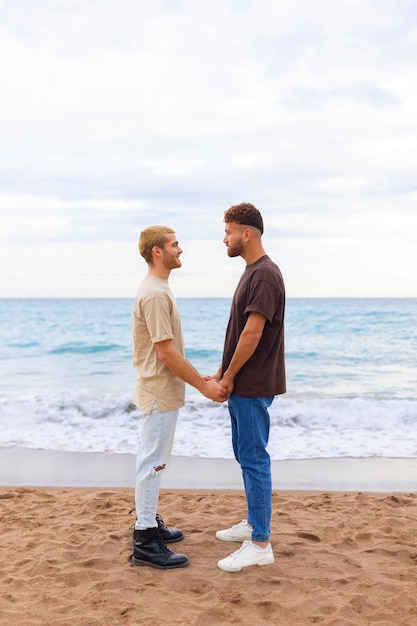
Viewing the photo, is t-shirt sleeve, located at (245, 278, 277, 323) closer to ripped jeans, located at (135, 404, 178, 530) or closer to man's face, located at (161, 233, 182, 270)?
man's face, located at (161, 233, 182, 270)

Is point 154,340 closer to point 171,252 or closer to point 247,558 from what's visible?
point 171,252

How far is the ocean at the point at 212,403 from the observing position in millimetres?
8109

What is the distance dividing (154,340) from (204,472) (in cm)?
317

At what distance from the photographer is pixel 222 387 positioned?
379 centimetres

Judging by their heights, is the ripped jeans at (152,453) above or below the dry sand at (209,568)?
above

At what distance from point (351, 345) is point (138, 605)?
74.4 ft

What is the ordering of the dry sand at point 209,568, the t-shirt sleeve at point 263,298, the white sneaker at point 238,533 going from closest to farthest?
the dry sand at point 209,568 < the t-shirt sleeve at point 263,298 < the white sneaker at point 238,533

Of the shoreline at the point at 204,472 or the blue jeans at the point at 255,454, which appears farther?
the shoreline at the point at 204,472

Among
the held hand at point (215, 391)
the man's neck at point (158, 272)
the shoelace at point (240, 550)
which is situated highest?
the man's neck at point (158, 272)

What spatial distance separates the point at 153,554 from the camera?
3885 mm

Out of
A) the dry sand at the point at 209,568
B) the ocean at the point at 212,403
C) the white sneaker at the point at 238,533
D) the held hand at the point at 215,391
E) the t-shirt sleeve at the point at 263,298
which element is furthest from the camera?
the ocean at the point at 212,403

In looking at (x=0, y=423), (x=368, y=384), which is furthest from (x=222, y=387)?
(x=368, y=384)

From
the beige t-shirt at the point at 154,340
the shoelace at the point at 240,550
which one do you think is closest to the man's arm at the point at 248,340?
the beige t-shirt at the point at 154,340

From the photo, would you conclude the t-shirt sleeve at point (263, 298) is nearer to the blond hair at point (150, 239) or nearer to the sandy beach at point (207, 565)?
the blond hair at point (150, 239)
